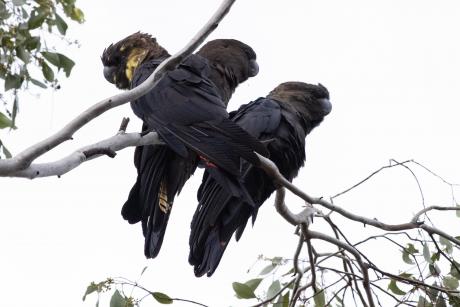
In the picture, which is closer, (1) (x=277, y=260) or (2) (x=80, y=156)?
(2) (x=80, y=156)

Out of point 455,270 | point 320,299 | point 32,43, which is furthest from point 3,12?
point 455,270

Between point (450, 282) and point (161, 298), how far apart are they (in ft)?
3.46

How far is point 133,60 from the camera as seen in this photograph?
3820mm

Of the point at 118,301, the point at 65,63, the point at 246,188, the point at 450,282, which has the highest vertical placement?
the point at 246,188

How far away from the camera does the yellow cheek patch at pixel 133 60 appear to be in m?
3.79

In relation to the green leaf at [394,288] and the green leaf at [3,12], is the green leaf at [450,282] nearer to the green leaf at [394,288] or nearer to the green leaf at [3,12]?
the green leaf at [394,288]

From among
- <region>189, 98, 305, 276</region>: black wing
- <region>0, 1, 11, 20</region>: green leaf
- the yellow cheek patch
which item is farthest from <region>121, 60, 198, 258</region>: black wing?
<region>0, 1, 11, 20</region>: green leaf

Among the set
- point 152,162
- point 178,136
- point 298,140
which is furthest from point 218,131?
point 298,140

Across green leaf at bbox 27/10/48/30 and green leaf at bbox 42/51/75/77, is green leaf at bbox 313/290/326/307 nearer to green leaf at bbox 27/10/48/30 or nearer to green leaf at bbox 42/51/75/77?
green leaf at bbox 42/51/75/77

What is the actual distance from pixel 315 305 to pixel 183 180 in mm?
1024

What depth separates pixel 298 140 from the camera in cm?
372

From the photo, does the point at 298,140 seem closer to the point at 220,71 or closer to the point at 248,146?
the point at 220,71

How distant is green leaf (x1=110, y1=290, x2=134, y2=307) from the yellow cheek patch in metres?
1.57

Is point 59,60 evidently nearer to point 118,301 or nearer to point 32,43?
point 32,43
